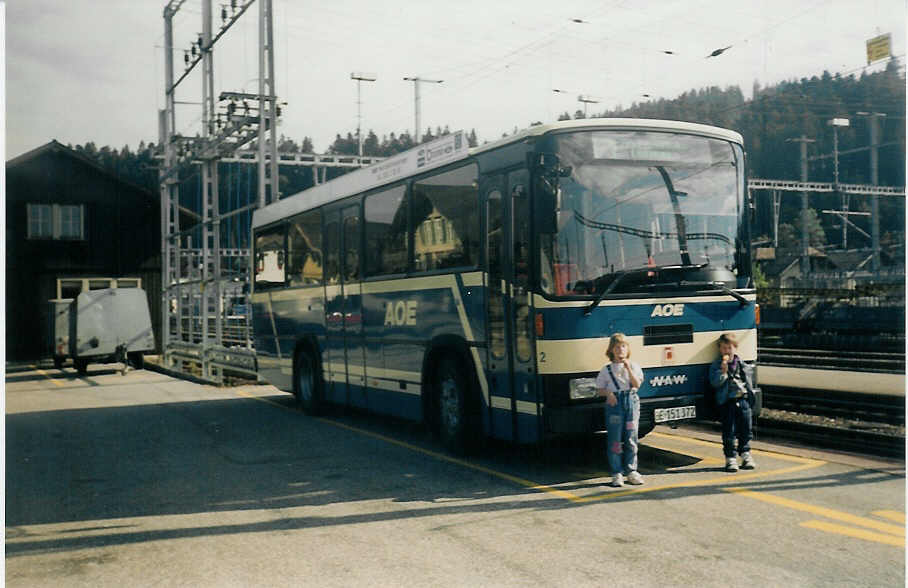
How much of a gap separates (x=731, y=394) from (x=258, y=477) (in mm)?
4386

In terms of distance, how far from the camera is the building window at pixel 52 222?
30.6 meters

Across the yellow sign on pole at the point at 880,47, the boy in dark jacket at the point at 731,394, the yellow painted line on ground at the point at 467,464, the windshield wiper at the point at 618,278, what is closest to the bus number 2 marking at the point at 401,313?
the yellow painted line on ground at the point at 467,464

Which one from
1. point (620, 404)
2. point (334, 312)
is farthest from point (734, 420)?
point (334, 312)

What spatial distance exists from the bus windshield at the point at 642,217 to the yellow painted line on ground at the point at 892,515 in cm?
256

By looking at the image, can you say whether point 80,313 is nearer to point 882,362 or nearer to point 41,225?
point 41,225

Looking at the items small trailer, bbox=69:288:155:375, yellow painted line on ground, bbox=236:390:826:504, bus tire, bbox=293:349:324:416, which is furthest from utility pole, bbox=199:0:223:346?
yellow painted line on ground, bbox=236:390:826:504

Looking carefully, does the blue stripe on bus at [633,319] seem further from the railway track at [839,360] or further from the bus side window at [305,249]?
the railway track at [839,360]

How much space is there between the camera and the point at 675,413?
854 centimetres

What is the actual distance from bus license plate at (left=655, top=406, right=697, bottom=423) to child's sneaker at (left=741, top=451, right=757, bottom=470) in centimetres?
59

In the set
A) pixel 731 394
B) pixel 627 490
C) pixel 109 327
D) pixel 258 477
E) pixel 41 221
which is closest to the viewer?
pixel 627 490

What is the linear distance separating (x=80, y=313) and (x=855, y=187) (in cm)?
3241

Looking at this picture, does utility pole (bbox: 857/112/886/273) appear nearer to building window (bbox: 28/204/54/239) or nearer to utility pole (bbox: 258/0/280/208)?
utility pole (bbox: 258/0/280/208)

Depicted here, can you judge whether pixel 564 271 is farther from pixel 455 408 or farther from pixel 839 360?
pixel 839 360

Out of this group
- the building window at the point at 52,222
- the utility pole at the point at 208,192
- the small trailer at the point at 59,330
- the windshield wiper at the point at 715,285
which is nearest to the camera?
the windshield wiper at the point at 715,285
